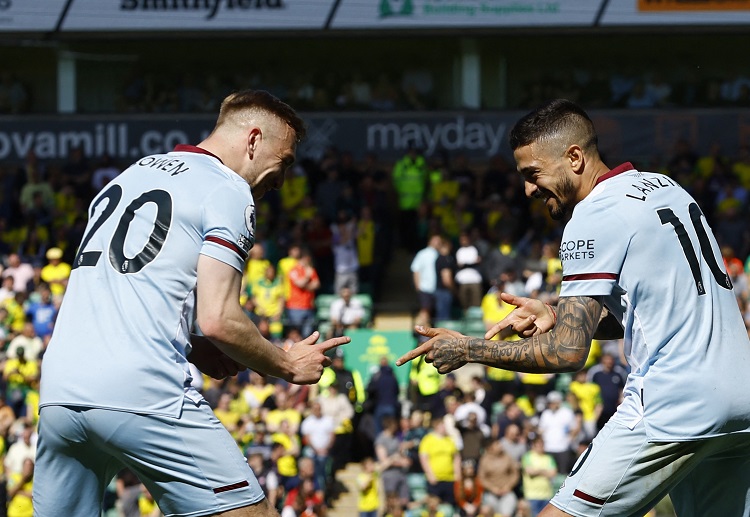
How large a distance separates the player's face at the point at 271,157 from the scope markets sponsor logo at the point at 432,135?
702 inches

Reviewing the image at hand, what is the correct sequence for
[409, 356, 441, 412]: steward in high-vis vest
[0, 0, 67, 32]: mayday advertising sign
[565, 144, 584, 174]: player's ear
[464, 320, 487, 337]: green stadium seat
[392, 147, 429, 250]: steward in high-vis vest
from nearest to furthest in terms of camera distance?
[565, 144, 584, 174]: player's ear < [409, 356, 441, 412]: steward in high-vis vest < [464, 320, 487, 337]: green stadium seat < [392, 147, 429, 250]: steward in high-vis vest < [0, 0, 67, 32]: mayday advertising sign

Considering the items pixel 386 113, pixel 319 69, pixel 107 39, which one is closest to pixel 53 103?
pixel 107 39

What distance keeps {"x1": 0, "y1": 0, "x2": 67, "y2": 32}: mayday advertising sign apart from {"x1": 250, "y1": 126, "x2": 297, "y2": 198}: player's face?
1889 cm

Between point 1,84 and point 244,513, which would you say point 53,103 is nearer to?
point 1,84

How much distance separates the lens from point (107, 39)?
937 inches

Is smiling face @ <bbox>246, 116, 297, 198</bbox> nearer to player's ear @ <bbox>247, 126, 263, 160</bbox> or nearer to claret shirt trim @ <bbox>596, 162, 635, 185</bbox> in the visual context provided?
player's ear @ <bbox>247, 126, 263, 160</bbox>

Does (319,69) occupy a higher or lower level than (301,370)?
higher

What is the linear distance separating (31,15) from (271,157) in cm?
1912

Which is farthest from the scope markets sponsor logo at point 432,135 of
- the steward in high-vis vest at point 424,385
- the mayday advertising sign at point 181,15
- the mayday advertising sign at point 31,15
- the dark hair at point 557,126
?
the dark hair at point 557,126

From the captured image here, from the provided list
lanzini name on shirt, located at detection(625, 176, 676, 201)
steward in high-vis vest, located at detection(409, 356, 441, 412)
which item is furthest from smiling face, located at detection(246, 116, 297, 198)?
steward in high-vis vest, located at detection(409, 356, 441, 412)

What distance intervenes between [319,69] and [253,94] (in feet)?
70.1

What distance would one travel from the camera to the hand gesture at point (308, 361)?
495 centimetres

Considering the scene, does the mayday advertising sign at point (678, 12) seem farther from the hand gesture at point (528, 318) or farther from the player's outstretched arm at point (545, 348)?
the player's outstretched arm at point (545, 348)

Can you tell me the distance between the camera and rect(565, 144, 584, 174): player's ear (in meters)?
5.20
